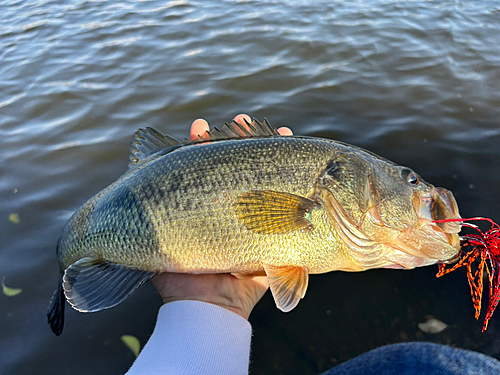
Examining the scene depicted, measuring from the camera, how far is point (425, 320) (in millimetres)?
2430

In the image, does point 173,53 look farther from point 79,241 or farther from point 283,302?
point 283,302

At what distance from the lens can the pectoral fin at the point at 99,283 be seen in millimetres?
2029

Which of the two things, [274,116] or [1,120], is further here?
[1,120]

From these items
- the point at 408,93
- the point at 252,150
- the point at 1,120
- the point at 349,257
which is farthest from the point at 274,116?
the point at 1,120

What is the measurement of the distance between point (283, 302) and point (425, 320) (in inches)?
47.6

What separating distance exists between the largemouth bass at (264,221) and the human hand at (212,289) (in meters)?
0.27

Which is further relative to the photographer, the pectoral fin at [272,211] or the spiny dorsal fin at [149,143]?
the spiny dorsal fin at [149,143]

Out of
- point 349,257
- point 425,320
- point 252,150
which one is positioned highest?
point 252,150

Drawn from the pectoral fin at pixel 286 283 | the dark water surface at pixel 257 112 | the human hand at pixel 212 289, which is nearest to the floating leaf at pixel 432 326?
the dark water surface at pixel 257 112

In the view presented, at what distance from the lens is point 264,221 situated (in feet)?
6.49

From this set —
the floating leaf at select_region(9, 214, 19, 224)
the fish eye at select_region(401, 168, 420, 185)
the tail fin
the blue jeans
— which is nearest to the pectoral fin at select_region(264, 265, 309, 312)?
the blue jeans

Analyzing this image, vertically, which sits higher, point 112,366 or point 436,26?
point 436,26

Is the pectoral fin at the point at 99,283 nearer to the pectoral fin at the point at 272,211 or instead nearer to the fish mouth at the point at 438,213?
the pectoral fin at the point at 272,211

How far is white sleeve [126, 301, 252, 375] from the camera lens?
5.81 ft
